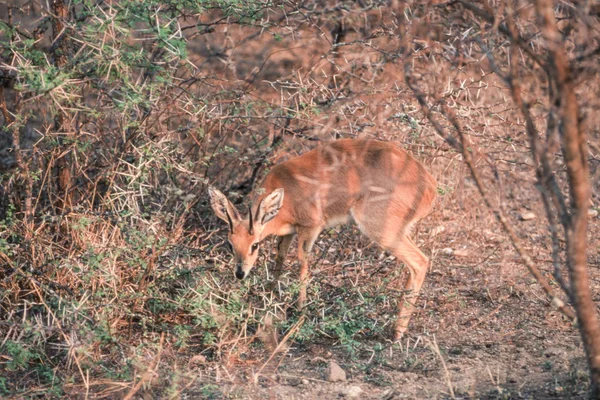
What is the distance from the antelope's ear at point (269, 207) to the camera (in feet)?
22.3

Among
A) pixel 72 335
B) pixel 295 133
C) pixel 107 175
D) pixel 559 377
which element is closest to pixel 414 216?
pixel 295 133

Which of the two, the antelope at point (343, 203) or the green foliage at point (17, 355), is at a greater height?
the antelope at point (343, 203)

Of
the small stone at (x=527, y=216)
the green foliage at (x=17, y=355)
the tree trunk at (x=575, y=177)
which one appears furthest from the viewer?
the small stone at (x=527, y=216)

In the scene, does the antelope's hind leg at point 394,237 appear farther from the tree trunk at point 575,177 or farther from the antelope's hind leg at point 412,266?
the tree trunk at point 575,177

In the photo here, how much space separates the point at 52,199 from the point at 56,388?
7.15ft

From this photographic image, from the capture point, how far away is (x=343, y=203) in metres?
7.14

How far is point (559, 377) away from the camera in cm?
530

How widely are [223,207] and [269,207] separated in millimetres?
396

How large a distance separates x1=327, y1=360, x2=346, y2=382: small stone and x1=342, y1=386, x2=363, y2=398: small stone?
0.49 ft

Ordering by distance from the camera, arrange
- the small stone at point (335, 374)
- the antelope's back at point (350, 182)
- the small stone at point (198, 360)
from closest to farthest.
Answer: the small stone at point (335, 374) → the small stone at point (198, 360) → the antelope's back at point (350, 182)

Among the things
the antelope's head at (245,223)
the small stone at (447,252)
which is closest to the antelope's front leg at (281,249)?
the antelope's head at (245,223)

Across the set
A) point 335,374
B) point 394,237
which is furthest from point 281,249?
point 335,374

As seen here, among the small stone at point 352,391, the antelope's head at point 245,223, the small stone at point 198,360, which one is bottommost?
the small stone at point 198,360

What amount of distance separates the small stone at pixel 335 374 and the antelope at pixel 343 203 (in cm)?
120
